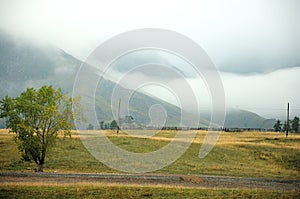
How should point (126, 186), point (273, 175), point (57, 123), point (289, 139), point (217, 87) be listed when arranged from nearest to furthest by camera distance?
point (126, 186), point (217, 87), point (57, 123), point (273, 175), point (289, 139)

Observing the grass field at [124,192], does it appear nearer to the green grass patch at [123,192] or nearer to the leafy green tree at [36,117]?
the green grass patch at [123,192]

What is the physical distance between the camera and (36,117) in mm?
41688

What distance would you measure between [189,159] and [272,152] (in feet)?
62.4

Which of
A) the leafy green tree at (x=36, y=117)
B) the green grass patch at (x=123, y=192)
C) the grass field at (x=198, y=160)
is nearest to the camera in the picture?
the green grass patch at (x=123, y=192)

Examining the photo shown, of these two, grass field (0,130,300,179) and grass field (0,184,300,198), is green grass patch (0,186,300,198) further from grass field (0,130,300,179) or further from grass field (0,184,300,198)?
grass field (0,130,300,179)

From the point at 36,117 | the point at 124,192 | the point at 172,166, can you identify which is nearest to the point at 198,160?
the point at 172,166

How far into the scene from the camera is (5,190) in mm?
26969

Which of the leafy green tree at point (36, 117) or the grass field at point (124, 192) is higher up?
the leafy green tree at point (36, 117)

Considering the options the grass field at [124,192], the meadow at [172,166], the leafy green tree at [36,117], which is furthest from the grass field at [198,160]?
the grass field at [124,192]

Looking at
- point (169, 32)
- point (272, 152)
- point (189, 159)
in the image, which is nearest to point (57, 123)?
point (169, 32)

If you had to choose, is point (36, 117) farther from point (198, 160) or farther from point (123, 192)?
point (198, 160)

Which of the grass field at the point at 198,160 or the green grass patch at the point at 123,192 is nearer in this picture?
the green grass patch at the point at 123,192

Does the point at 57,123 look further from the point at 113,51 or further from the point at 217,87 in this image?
the point at 217,87

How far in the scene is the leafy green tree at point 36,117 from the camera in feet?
133
